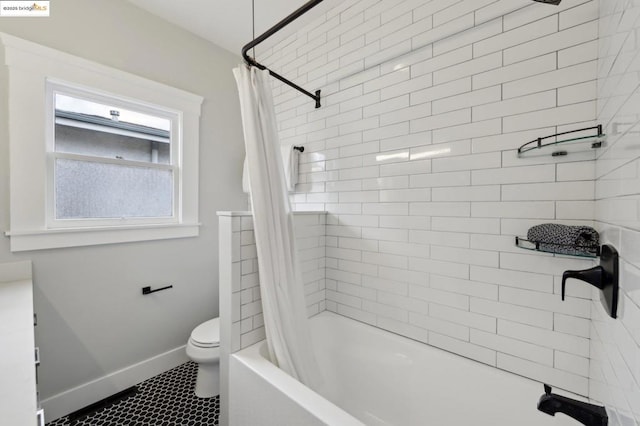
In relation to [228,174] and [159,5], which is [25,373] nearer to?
[228,174]

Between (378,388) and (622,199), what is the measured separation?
4.74ft

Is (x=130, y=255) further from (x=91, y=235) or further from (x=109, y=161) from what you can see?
(x=109, y=161)

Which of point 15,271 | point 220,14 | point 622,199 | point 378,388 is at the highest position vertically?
point 220,14

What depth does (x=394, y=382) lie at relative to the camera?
1464 mm

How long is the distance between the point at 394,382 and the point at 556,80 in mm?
1663

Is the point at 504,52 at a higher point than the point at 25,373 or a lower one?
higher

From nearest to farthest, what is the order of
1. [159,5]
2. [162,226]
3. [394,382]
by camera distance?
[394,382] → [159,5] → [162,226]

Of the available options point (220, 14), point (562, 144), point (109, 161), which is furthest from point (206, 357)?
point (220, 14)

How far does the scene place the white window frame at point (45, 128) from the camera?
147 centimetres

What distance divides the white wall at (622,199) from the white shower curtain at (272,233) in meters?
1.14

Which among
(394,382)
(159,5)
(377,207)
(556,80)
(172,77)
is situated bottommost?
(394,382)

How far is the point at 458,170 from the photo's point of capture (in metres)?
1.33

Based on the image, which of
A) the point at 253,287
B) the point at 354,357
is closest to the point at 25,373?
the point at 253,287

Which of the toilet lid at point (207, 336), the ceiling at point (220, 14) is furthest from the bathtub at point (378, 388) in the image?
the ceiling at point (220, 14)
